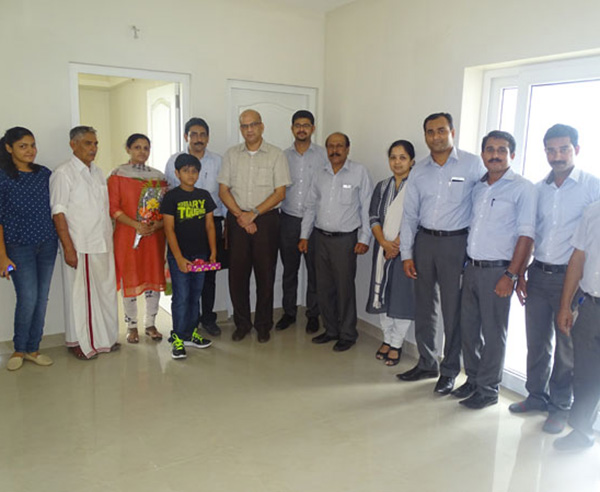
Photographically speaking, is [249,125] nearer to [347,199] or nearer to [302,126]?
[302,126]

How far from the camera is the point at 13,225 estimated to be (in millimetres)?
3328

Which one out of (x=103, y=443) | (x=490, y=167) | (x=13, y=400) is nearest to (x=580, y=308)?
(x=490, y=167)

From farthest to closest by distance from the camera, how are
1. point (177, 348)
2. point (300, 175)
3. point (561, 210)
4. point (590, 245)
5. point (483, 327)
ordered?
point (300, 175) < point (177, 348) < point (483, 327) < point (561, 210) < point (590, 245)

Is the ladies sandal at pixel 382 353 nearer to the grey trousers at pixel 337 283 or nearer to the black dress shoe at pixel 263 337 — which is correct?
the grey trousers at pixel 337 283

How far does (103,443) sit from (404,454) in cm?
157

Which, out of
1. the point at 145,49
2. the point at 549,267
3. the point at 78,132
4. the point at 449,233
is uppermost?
the point at 145,49

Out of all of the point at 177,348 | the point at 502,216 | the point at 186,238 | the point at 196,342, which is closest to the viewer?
the point at 502,216

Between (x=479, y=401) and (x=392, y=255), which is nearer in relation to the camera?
(x=479, y=401)

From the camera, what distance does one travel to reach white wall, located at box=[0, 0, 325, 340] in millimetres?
3602

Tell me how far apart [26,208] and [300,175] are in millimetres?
2064

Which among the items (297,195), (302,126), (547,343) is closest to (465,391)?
(547,343)

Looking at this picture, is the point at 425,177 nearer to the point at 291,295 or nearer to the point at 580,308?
the point at 580,308

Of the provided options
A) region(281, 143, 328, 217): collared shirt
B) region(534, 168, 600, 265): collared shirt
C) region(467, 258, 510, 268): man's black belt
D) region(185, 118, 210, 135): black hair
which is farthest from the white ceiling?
region(467, 258, 510, 268): man's black belt

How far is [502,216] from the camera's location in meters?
2.89
